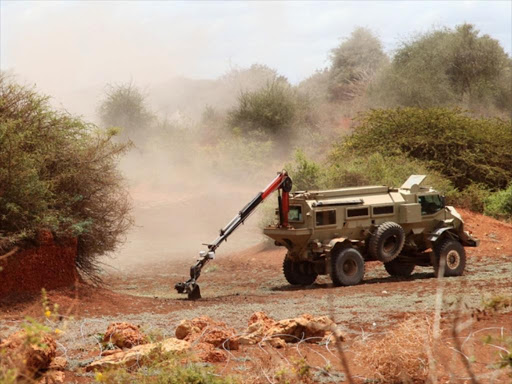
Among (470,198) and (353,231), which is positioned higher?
(470,198)

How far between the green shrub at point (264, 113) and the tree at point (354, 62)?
46.5 feet

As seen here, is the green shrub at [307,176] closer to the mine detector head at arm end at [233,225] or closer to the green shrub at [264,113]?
the mine detector head at arm end at [233,225]

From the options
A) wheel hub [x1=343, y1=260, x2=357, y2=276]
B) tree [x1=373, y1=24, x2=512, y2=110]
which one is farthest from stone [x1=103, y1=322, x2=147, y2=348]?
tree [x1=373, y1=24, x2=512, y2=110]

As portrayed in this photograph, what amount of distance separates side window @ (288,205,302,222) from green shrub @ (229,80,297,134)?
A: 32542mm

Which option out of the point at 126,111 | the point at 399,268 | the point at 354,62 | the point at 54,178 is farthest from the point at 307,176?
the point at 354,62

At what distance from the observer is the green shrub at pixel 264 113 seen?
168ft

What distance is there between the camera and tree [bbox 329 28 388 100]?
66.7m

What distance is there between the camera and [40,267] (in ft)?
49.4

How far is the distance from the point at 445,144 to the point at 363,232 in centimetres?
1457

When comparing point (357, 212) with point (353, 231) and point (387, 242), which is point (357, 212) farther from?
point (387, 242)

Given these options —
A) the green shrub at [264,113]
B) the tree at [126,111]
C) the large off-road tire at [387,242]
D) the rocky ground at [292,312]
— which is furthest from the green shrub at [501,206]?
the tree at [126,111]

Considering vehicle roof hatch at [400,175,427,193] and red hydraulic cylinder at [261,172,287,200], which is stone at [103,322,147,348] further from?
vehicle roof hatch at [400,175,427,193]

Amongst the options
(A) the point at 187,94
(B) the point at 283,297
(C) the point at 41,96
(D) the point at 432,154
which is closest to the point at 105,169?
(C) the point at 41,96

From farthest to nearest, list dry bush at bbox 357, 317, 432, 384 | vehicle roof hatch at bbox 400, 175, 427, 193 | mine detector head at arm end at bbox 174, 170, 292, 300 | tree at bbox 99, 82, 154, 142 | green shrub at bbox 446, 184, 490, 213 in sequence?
tree at bbox 99, 82, 154, 142, green shrub at bbox 446, 184, 490, 213, vehicle roof hatch at bbox 400, 175, 427, 193, mine detector head at arm end at bbox 174, 170, 292, 300, dry bush at bbox 357, 317, 432, 384
